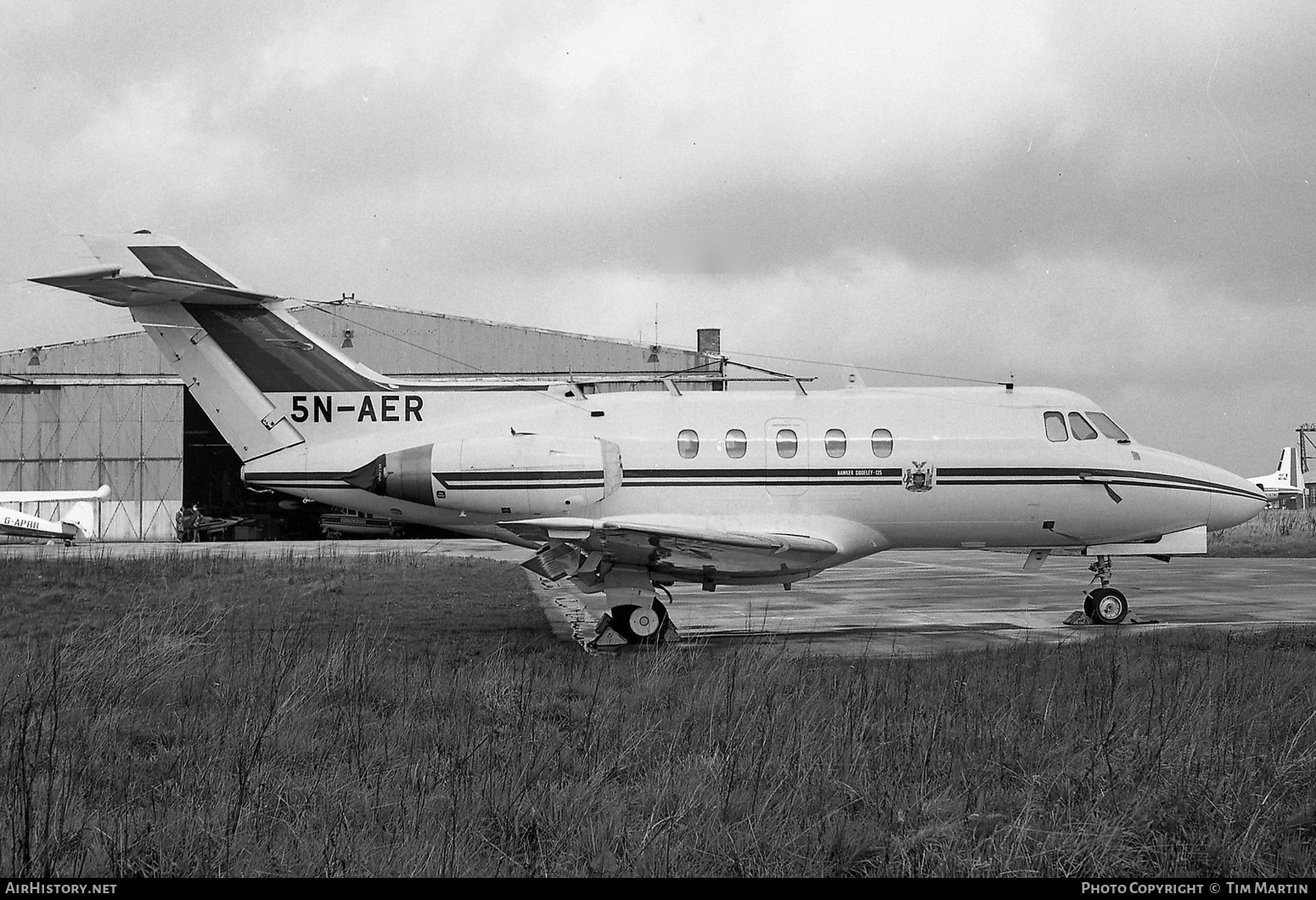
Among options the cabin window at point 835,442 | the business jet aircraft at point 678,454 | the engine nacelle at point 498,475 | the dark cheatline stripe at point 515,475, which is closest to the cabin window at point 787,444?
the business jet aircraft at point 678,454

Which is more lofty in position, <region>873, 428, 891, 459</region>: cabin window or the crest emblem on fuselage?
<region>873, 428, 891, 459</region>: cabin window

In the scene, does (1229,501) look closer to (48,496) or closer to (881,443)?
(881,443)

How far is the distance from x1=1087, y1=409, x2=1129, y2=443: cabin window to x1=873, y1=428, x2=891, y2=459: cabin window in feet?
10.2

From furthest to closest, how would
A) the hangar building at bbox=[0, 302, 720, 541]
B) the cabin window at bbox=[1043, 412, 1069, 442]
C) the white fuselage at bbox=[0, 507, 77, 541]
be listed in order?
the hangar building at bbox=[0, 302, 720, 541]
the white fuselage at bbox=[0, 507, 77, 541]
the cabin window at bbox=[1043, 412, 1069, 442]

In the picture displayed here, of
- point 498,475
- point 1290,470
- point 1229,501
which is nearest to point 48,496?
point 498,475

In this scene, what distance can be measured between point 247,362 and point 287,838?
1098cm

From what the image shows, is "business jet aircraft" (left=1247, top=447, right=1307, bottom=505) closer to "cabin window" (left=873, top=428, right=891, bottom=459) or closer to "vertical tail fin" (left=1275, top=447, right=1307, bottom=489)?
"vertical tail fin" (left=1275, top=447, right=1307, bottom=489)

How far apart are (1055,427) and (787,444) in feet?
12.9

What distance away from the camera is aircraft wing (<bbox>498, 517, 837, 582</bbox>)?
12008 millimetres

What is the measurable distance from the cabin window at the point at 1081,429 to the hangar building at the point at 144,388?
31.3m

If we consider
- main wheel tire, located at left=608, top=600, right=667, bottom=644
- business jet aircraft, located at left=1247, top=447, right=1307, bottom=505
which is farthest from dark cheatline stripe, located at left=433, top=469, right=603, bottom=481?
business jet aircraft, located at left=1247, top=447, right=1307, bottom=505
